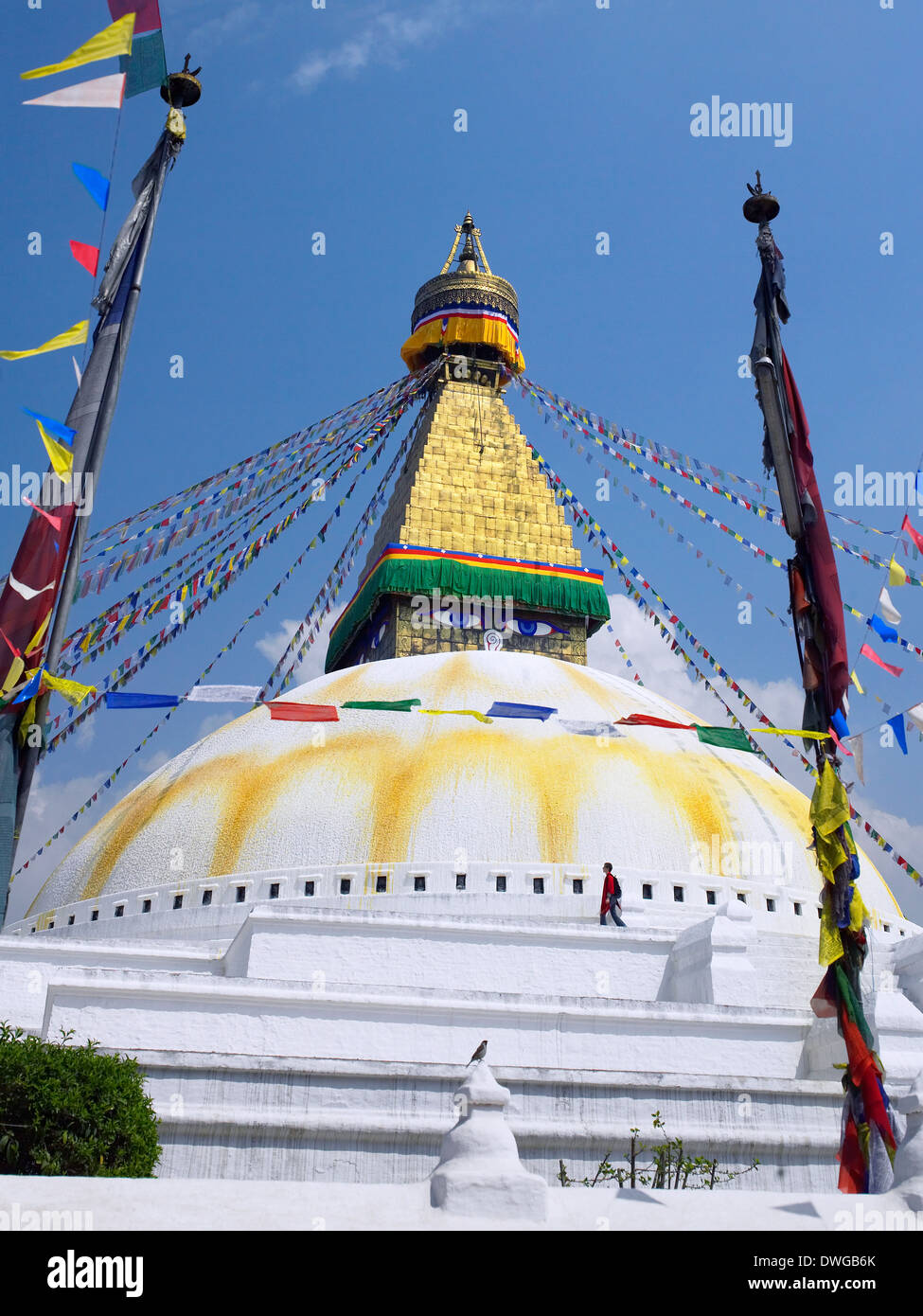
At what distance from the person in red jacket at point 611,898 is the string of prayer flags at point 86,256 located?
6.65 meters

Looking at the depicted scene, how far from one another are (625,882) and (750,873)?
1.39 metres

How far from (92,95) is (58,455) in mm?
2339

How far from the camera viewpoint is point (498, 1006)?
9.52m

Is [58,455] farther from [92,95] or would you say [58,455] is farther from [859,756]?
[859,756]

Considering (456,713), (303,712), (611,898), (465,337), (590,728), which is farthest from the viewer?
(465,337)

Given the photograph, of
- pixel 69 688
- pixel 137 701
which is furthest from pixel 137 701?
pixel 69 688

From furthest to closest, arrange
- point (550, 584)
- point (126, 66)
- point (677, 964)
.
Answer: point (550, 584), point (677, 964), point (126, 66)

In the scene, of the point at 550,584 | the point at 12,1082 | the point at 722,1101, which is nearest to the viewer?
the point at 12,1082

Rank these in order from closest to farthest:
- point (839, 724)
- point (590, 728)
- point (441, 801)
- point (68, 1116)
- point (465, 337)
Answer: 1. point (68, 1116)
2. point (839, 724)
3. point (441, 801)
4. point (590, 728)
5. point (465, 337)

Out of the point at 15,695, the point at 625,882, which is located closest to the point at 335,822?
the point at 625,882

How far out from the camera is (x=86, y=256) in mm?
8430

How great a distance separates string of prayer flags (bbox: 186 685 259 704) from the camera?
11.9 meters

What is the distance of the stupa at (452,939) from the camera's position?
27.1 ft
